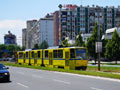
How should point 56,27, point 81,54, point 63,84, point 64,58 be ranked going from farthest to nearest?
point 56,27 < point 64,58 < point 81,54 < point 63,84

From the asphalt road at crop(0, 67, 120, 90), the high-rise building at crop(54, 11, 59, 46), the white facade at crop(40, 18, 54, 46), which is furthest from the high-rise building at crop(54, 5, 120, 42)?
the asphalt road at crop(0, 67, 120, 90)

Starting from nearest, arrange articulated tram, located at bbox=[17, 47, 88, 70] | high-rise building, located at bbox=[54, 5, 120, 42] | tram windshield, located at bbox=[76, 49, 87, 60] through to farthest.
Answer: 1. articulated tram, located at bbox=[17, 47, 88, 70]
2. tram windshield, located at bbox=[76, 49, 87, 60]
3. high-rise building, located at bbox=[54, 5, 120, 42]

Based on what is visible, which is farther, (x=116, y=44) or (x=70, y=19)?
(x=70, y=19)

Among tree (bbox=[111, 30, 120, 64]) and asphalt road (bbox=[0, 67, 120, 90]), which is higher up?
tree (bbox=[111, 30, 120, 64])

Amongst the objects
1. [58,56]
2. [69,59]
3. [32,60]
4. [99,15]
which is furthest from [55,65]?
[99,15]

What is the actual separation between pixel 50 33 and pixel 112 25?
4549 cm

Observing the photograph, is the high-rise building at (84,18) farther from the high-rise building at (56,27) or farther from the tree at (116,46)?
the tree at (116,46)

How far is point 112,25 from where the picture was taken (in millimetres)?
139125

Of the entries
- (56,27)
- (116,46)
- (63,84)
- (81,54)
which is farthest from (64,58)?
(56,27)

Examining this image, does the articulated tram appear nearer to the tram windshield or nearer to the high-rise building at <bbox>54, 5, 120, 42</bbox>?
the tram windshield

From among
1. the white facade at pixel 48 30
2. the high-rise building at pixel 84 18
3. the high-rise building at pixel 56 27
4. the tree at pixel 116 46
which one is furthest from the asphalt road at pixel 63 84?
the white facade at pixel 48 30

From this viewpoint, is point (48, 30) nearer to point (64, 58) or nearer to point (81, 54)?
point (64, 58)

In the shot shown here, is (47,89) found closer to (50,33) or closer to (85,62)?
(85,62)

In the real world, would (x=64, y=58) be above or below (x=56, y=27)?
below
